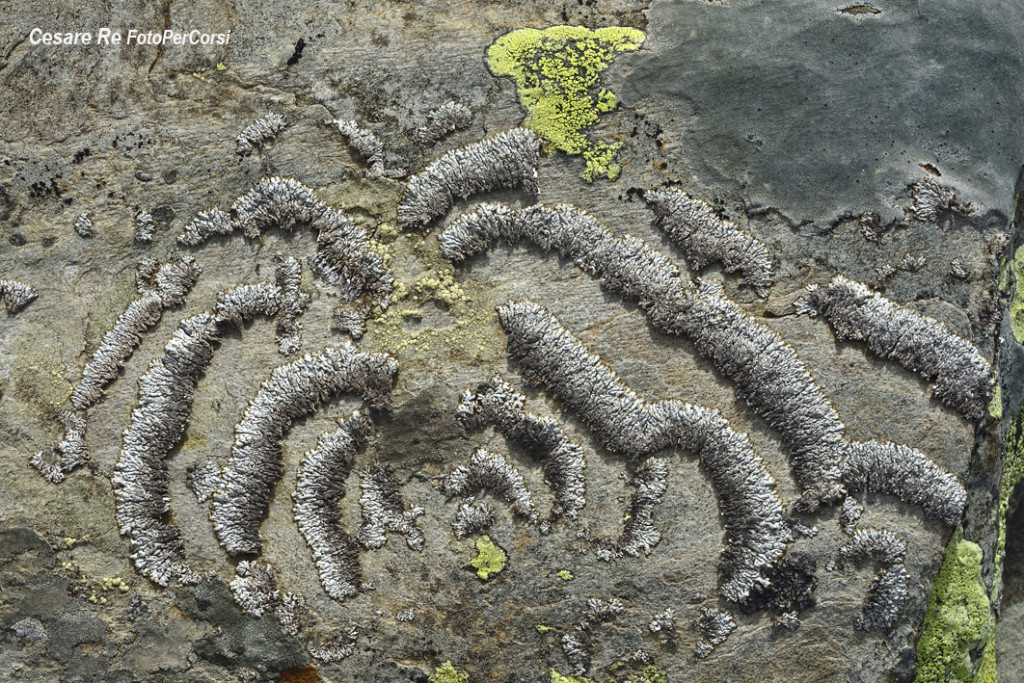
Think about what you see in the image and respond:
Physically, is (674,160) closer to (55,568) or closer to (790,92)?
(790,92)

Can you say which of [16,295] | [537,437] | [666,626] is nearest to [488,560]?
[537,437]

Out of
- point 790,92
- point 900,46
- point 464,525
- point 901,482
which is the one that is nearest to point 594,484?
point 464,525

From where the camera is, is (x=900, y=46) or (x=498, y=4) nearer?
(x=900, y=46)

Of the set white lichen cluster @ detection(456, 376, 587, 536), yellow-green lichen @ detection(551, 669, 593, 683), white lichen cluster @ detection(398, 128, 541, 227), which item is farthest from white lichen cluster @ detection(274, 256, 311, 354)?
yellow-green lichen @ detection(551, 669, 593, 683)

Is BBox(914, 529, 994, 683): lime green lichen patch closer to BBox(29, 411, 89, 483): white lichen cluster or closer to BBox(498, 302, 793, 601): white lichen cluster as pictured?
BBox(498, 302, 793, 601): white lichen cluster

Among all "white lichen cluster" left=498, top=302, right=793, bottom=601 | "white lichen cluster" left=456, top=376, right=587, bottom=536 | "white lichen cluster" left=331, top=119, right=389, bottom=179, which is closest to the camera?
"white lichen cluster" left=498, top=302, right=793, bottom=601
